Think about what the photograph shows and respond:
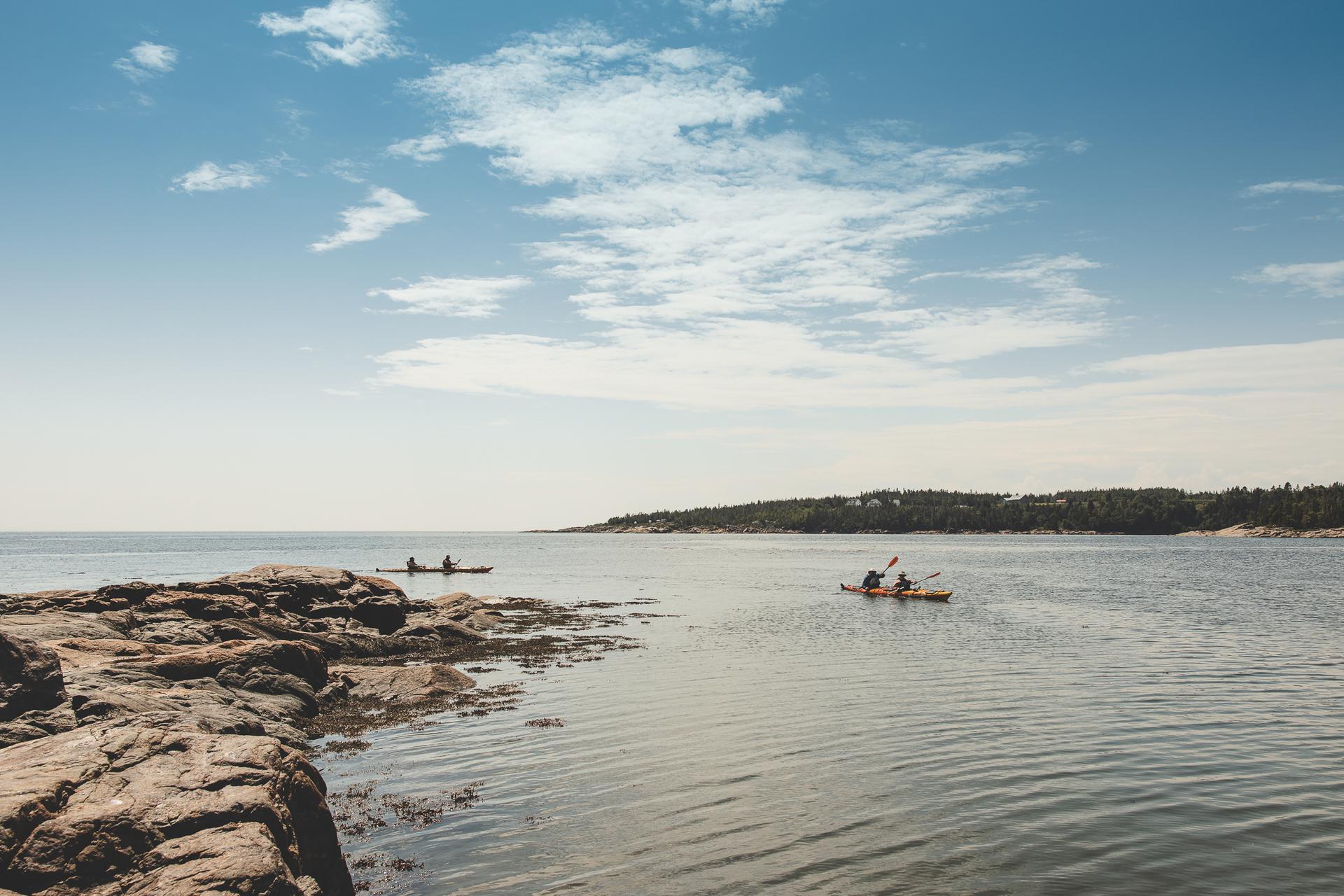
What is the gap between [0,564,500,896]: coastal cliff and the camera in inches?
347

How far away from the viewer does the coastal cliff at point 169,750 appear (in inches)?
347

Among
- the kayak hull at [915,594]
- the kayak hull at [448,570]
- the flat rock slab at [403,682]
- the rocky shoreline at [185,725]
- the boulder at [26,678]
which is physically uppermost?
the boulder at [26,678]

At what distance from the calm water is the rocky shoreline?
2.42m

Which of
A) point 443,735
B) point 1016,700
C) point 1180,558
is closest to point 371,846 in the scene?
point 443,735

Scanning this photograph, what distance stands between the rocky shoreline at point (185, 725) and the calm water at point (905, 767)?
2422 millimetres

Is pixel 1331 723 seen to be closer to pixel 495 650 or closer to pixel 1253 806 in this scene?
pixel 1253 806

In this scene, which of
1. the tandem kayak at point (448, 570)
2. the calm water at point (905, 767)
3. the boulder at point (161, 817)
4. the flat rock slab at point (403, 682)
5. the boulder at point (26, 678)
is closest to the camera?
the boulder at point (161, 817)

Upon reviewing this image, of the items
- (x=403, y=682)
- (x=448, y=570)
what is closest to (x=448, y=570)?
(x=448, y=570)

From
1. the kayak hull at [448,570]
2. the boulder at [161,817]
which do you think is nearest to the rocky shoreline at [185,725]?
the boulder at [161,817]

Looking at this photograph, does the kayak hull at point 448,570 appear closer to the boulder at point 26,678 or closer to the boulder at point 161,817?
the boulder at point 26,678

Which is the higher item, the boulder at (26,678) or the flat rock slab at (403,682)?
the boulder at (26,678)

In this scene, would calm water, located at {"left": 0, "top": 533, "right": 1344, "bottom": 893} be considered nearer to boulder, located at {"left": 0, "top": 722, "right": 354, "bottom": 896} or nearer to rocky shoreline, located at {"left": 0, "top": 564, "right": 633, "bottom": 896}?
boulder, located at {"left": 0, "top": 722, "right": 354, "bottom": 896}

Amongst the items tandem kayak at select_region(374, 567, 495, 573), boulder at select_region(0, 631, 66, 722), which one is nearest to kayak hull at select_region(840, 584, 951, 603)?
tandem kayak at select_region(374, 567, 495, 573)

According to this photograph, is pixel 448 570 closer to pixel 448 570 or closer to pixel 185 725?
pixel 448 570
